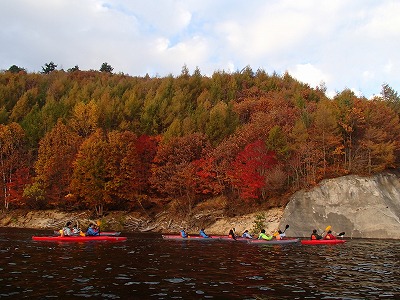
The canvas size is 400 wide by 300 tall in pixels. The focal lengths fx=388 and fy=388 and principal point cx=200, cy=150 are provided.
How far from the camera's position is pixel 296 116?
58031 millimetres

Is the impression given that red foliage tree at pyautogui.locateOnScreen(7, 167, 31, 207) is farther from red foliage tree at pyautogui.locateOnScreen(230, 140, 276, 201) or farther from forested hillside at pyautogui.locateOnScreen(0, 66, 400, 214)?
red foliage tree at pyautogui.locateOnScreen(230, 140, 276, 201)

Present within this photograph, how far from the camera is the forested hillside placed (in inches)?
1925

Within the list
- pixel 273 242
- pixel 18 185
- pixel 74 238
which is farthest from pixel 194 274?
pixel 18 185

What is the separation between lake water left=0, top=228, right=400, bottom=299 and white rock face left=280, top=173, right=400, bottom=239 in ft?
49.9

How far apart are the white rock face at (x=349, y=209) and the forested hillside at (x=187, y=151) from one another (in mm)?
1854

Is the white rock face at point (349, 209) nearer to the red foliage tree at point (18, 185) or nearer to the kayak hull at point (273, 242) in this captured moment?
the kayak hull at point (273, 242)

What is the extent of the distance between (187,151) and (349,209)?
22.9 meters

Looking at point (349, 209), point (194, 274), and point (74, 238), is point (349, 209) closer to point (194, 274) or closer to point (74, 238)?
point (74, 238)

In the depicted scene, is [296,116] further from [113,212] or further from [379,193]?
[113,212]

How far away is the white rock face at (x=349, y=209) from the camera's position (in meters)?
42.4

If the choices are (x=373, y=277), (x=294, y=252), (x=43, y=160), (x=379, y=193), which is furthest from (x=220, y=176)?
(x=373, y=277)

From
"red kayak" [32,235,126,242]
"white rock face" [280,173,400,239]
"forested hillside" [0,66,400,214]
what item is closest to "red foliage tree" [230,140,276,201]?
"forested hillside" [0,66,400,214]

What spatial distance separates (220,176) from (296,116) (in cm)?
1584

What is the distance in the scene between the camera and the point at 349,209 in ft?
145
